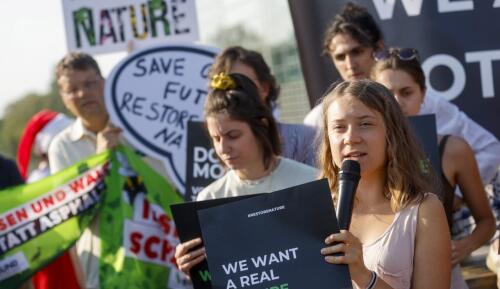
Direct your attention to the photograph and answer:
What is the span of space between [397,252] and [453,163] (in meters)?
1.20

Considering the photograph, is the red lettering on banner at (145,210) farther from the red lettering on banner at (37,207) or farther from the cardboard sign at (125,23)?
the cardboard sign at (125,23)

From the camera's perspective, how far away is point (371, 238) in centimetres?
294

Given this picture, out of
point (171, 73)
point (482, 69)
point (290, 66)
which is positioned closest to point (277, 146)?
point (482, 69)

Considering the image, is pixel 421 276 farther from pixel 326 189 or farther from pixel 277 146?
pixel 277 146

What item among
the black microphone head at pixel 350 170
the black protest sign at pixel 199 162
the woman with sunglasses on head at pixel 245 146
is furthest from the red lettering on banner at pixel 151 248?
the black microphone head at pixel 350 170

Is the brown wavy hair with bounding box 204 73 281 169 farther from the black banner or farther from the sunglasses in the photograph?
the black banner

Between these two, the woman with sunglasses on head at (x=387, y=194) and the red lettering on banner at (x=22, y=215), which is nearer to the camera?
the woman with sunglasses on head at (x=387, y=194)

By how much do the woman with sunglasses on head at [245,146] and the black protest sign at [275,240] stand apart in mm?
1167

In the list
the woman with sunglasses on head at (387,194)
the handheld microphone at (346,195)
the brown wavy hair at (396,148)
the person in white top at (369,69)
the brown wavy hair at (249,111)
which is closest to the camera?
the handheld microphone at (346,195)

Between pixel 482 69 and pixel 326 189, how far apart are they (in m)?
2.37

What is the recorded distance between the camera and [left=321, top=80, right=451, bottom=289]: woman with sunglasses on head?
284 cm

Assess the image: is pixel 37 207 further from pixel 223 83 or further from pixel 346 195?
pixel 346 195

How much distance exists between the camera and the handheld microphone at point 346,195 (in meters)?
2.67

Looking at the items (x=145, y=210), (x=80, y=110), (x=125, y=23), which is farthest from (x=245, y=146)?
(x=125, y=23)
